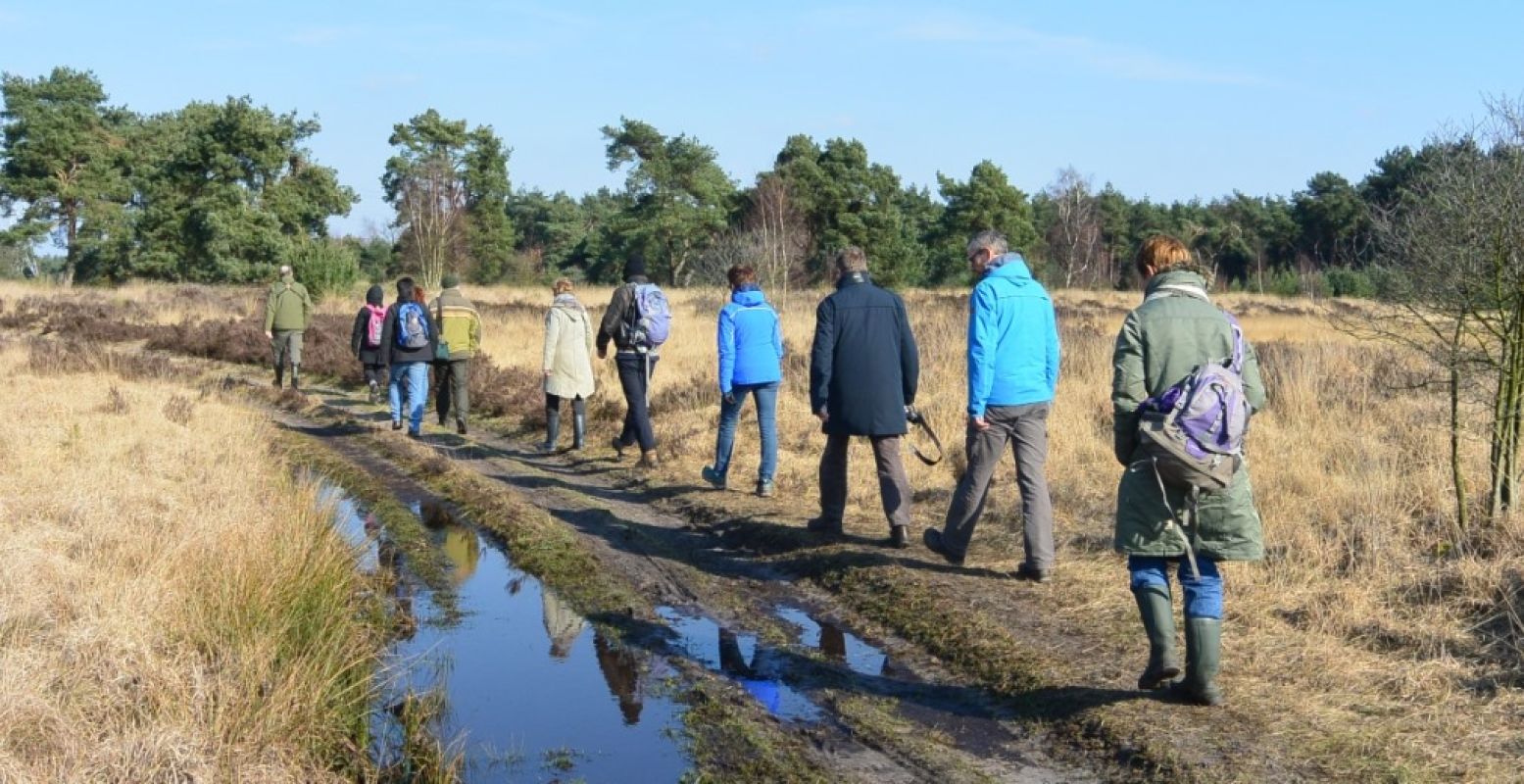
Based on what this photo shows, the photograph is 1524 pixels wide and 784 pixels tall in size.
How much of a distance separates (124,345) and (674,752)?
2689 cm

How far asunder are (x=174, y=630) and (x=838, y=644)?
3259 millimetres

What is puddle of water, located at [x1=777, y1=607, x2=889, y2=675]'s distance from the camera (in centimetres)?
684

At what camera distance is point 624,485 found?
12172mm

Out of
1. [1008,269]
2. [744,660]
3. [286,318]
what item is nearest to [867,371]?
[1008,269]

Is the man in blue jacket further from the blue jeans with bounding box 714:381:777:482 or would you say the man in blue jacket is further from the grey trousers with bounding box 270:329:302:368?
the grey trousers with bounding box 270:329:302:368

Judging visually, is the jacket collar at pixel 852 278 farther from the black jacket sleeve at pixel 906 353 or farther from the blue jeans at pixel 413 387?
the blue jeans at pixel 413 387

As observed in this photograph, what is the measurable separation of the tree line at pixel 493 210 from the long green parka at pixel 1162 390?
4043 centimetres

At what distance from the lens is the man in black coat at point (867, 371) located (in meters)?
8.82

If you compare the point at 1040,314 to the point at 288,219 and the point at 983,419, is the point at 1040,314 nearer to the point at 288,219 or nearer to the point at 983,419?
the point at 983,419

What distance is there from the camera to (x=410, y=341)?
47.2ft

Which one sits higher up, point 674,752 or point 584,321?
point 584,321

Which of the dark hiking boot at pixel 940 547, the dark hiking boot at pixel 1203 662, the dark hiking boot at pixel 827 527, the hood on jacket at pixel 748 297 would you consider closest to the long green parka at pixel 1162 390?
the dark hiking boot at pixel 1203 662

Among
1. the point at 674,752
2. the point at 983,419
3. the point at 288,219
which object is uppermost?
the point at 288,219

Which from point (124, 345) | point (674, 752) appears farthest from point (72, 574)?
point (124, 345)
